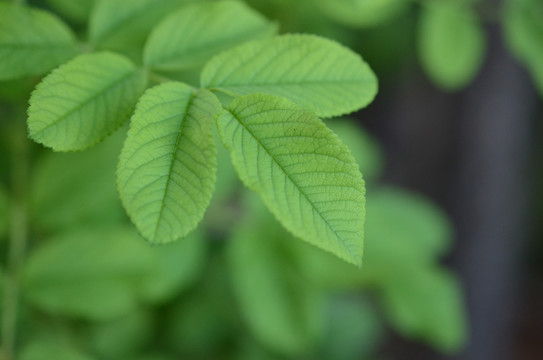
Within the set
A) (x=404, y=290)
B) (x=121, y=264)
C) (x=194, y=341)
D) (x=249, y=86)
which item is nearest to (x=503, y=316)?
(x=404, y=290)

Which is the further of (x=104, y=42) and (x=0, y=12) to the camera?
(x=104, y=42)

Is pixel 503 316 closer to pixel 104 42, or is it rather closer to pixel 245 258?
pixel 245 258

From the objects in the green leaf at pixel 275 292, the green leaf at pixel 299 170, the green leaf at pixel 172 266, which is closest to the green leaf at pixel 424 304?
the green leaf at pixel 275 292

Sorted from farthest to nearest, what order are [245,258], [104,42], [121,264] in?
[245,258] < [121,264] < [104,42]

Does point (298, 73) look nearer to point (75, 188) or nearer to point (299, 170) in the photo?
point (299, 170)

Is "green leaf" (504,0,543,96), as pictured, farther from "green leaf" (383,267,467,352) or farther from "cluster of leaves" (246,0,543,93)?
"green leaf" (383,267,467,352)

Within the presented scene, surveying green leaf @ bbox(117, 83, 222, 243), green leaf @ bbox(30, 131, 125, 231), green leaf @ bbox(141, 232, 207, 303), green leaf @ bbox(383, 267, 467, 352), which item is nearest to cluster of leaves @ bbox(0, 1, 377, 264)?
green leaf @ bbox(117, 83, 222, 243)

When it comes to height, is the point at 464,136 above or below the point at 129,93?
below
